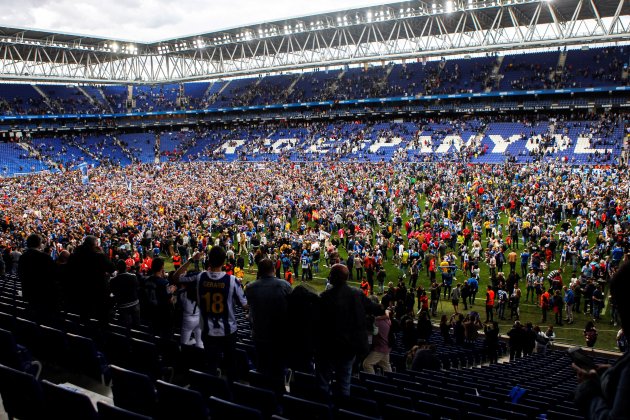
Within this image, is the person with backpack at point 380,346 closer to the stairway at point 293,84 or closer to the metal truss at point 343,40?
the metal truss at point 343,40

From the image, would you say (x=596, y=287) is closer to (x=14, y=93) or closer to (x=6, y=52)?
(x=6, y=52)

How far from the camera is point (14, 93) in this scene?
65625 mm

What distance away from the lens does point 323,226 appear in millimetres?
27594

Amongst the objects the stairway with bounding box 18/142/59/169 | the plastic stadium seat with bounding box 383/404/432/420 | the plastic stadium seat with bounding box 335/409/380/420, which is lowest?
the plastic stadium seat with bounding box 383/404/432/420

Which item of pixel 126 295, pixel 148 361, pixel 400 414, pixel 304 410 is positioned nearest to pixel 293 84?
pixel 126 295

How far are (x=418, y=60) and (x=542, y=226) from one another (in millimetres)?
43761

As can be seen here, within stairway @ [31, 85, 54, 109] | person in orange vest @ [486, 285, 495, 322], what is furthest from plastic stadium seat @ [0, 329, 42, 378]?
stairway @ [31, 85, 54, 109]

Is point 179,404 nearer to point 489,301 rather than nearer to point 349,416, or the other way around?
point 349,416

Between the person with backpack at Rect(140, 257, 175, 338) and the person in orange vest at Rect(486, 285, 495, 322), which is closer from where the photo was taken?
the person with backpack at Rect(140, 257, 175, 338)

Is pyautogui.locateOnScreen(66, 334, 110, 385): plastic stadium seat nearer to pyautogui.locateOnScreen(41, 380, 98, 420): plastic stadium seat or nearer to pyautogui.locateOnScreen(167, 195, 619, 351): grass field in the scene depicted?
pyautogui.locateOnScreen(41, 380, 98, 420): plastic stadium seat

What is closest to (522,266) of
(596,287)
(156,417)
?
(596,287)

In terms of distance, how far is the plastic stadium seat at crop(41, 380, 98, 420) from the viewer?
3.63 meters

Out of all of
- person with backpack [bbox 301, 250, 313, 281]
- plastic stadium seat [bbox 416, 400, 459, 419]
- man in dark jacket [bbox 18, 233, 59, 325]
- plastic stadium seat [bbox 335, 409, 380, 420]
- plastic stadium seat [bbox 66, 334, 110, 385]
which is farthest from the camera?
person with backpack [bbox 301, 250, 313, 281]

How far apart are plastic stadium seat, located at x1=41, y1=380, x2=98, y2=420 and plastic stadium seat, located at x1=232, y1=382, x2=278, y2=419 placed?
120 centimetres
